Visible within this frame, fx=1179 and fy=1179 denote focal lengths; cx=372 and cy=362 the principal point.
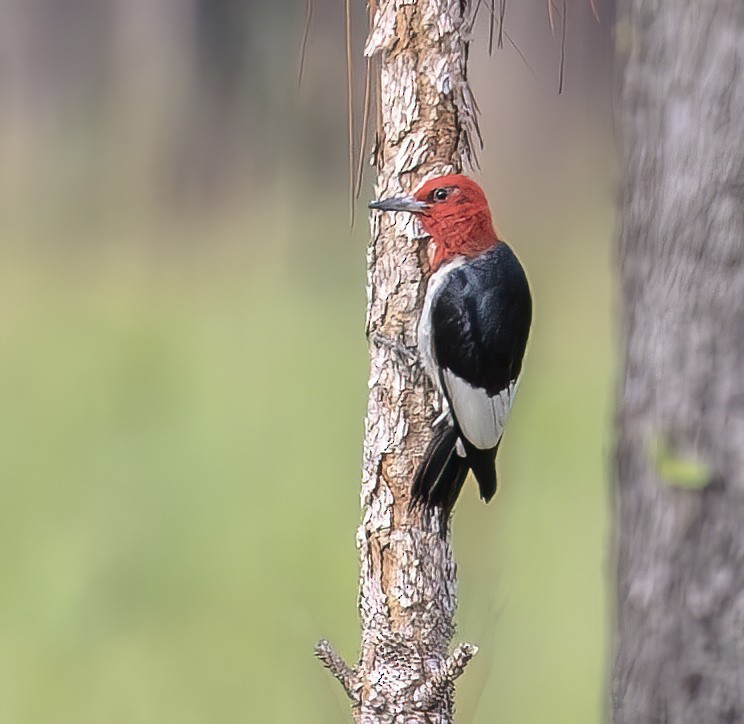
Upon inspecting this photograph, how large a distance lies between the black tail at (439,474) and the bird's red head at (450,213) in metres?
0.28

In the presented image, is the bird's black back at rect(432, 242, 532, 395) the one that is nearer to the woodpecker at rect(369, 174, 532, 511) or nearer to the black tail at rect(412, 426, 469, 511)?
the woodpecker at rect(369, 174, 532, 511)

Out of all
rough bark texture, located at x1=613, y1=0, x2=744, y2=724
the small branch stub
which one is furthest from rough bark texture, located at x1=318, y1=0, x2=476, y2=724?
rough bark texture, located at x1=613, y1=0, x2=744, y2=724

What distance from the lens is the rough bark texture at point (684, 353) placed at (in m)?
0.86

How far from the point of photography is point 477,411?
1.84 meters

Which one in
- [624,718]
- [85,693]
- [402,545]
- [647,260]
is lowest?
[85,693]

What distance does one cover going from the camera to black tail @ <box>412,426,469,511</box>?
5.84 feet

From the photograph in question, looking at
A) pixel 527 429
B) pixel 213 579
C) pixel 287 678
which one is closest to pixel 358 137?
pixel 527 429

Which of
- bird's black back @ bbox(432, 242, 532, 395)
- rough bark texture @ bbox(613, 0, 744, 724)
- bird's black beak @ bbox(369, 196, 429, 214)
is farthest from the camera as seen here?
bird's black back @ bbox(432, 242, 532, 395)

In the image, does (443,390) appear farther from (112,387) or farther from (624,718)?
(112,387)

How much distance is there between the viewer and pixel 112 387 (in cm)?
391

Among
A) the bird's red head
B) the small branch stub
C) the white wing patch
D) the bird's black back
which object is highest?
the bird's red head

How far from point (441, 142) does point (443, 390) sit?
1.22ft

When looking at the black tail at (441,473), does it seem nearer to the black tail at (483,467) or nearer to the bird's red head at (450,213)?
the black tail at (483,467)

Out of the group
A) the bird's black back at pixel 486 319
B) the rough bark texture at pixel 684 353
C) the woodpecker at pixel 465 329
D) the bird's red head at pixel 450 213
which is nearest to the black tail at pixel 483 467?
the woodpecker at pixel 465 329
